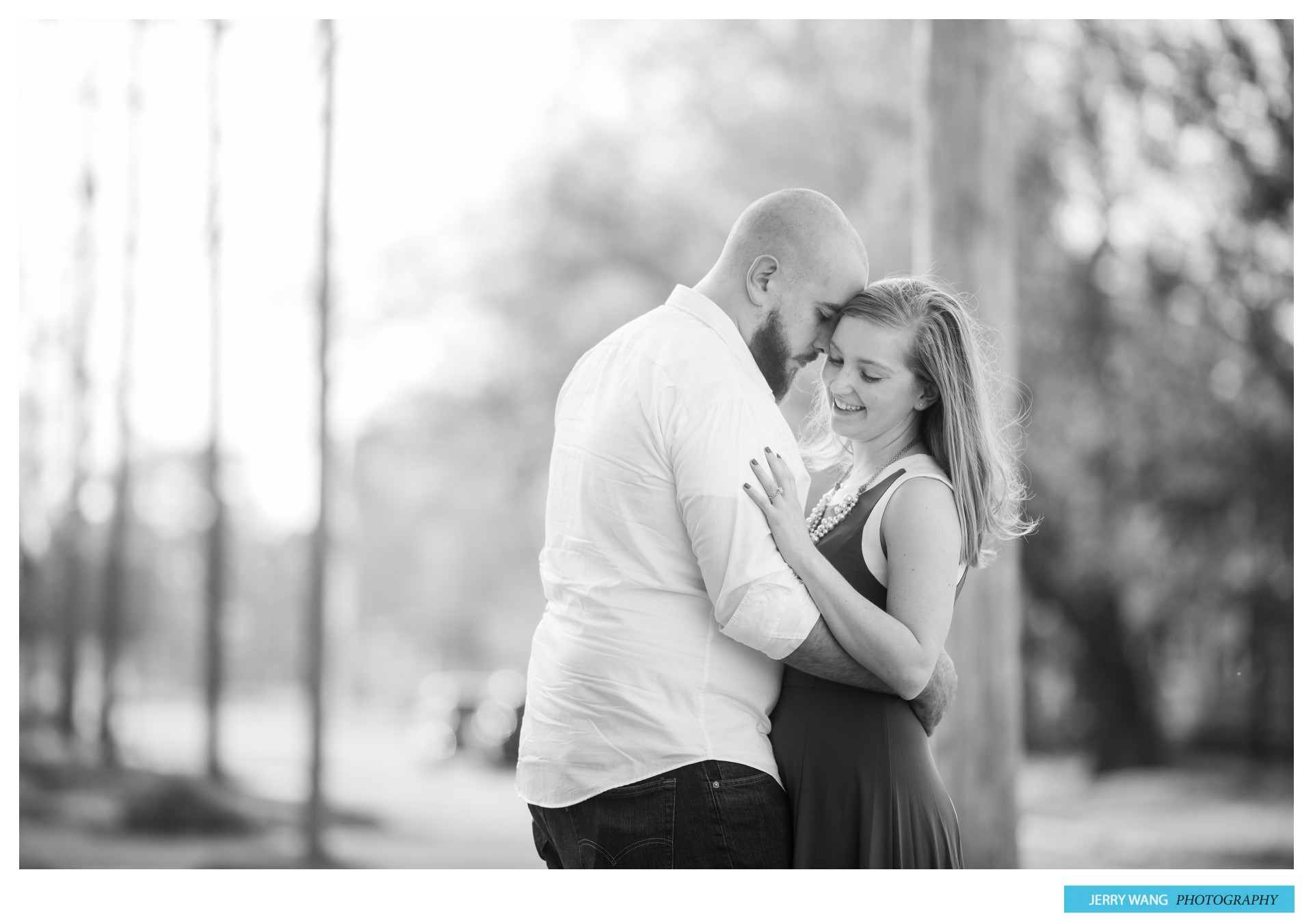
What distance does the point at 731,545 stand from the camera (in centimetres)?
232

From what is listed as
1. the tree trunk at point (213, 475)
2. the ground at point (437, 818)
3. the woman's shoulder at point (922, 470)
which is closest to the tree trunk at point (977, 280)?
the ground at point (437, 818)

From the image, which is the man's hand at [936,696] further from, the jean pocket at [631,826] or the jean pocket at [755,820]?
the jean pocket at [631,826]

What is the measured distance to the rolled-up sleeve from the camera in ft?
7.62

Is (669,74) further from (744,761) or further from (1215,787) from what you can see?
(744,761)

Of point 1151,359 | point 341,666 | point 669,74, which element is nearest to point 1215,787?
point 1151,359

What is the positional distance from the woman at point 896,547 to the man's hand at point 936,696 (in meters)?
0.03

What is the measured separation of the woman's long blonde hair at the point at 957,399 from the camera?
260 cm

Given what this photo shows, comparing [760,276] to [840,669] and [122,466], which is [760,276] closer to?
[840,669]

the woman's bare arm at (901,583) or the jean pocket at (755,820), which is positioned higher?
the woman's bare arm at (901,583)

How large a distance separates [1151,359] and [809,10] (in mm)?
7418

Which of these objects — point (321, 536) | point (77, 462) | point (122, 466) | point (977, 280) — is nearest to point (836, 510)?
point (977, 280)

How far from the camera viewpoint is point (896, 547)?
2506 mm
